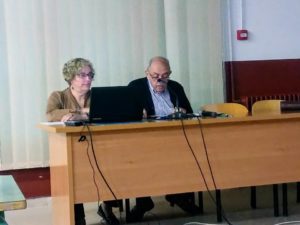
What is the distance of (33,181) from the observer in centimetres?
410

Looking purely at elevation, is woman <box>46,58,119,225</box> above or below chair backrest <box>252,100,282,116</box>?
above

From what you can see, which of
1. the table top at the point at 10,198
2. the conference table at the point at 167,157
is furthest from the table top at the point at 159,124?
the table top at the point at 10,198

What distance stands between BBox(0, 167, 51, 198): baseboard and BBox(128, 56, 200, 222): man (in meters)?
0.97

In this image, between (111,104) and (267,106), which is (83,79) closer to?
(111,104)

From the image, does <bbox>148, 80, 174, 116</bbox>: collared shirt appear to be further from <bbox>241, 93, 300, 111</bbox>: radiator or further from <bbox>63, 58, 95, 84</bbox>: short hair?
<bbox>241, 93, 300, 111</bbox>: radiator

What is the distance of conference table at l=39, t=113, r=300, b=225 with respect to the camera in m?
2.72

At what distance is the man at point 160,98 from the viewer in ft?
11.6

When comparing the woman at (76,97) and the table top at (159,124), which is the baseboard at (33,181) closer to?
the woman at (76,97)

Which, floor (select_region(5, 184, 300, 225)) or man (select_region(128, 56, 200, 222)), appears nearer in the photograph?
floor (select_region(5, 184, 300, 225))

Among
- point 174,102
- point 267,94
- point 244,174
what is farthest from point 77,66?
point 267,94

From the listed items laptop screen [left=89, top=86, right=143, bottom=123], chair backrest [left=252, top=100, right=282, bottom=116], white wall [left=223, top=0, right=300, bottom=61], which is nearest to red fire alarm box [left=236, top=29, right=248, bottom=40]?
white wall [left=223, top=0, right=300, bottom=61]

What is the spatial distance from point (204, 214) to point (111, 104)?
49.9 inches

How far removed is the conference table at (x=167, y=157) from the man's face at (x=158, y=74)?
2.48 ft

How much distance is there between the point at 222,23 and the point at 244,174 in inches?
77.2
